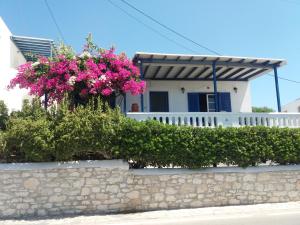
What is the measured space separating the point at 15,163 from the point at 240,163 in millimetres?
7165

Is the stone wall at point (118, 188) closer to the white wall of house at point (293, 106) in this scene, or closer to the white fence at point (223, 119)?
the white fence at point (223, 119)

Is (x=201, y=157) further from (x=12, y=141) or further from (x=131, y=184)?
(x=12, y=141)

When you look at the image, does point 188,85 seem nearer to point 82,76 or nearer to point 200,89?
point 200,89

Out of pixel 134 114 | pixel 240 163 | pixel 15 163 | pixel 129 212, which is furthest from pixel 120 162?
pixel 240 163

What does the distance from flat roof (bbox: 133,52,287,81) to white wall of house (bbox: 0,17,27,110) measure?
6.16 m

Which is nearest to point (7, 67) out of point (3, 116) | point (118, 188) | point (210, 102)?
point (3, 116)

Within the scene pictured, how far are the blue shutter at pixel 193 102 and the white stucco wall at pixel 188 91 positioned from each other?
215mm

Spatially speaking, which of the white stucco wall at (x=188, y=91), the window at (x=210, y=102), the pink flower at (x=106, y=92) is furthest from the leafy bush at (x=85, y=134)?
the window at (x=210, y=102)

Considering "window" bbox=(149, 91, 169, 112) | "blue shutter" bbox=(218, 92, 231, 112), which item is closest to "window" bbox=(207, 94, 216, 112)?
"blue shutter" bbox=(218, 92, 231, 112)

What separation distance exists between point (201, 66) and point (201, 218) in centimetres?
813

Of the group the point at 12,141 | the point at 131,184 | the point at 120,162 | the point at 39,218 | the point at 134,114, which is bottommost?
the point at 39,218

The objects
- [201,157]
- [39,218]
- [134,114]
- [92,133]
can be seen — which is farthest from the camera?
[134,114]

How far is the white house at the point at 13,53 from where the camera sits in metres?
15.2

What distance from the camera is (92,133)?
989cm
